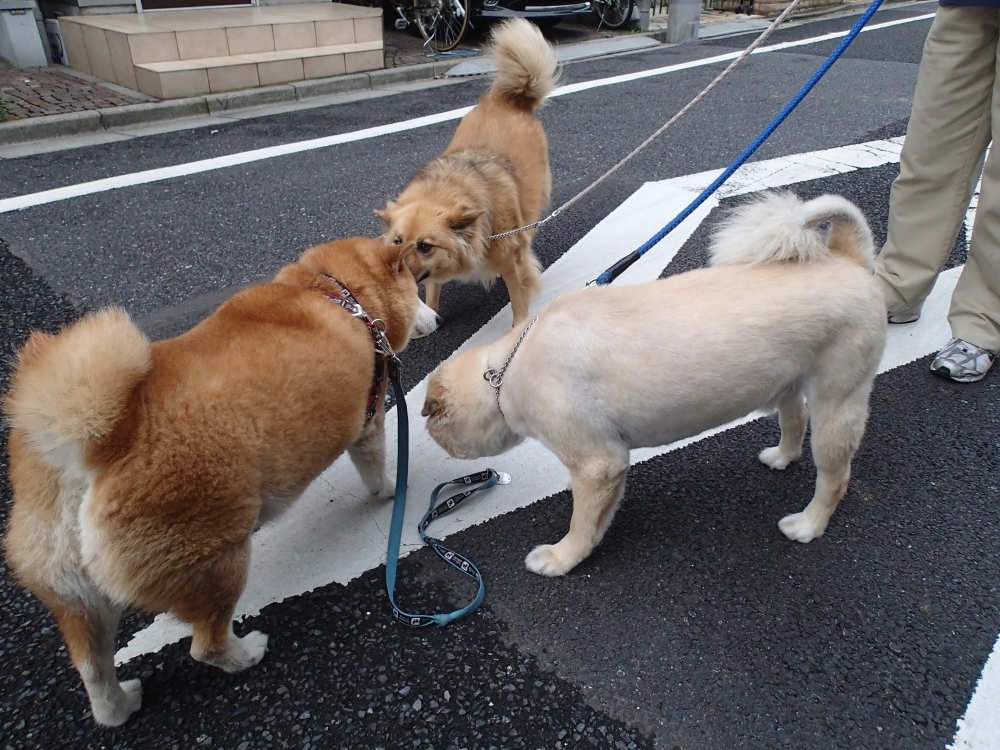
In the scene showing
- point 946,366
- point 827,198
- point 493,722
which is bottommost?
point 493,722

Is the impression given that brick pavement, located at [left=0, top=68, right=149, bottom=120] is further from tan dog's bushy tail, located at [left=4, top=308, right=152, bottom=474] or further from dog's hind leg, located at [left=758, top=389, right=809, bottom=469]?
dog's hind leg, located at [left=758, top=389, right=809, bottom=469]

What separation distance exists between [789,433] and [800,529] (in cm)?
42

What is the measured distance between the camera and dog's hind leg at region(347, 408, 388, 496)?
2.41 meters

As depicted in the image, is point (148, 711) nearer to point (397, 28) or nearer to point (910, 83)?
point (910, 83)

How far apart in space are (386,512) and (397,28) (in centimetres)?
1175

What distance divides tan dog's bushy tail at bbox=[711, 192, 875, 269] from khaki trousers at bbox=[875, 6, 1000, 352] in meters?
1.25

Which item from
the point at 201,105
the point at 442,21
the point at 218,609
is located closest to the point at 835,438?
the point at 218,609

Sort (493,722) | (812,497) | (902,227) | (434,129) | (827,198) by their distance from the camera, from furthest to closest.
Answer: (434,129) < (902,227) < (812,497) < (827,198) < (493,722)

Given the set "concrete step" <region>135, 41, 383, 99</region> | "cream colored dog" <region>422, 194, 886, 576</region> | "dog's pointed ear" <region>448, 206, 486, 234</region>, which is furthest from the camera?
"concrete step" <region>135, 41, 383, 99</region>

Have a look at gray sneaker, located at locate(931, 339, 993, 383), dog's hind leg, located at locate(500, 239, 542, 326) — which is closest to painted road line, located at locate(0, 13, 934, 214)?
dog's hind leg, located at locate(500, 239, 542, 326)

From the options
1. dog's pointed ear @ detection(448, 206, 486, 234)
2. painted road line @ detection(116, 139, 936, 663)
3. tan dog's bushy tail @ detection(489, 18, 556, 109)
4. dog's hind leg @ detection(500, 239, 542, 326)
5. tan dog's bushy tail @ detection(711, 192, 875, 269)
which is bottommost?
painted road line @ detection(116, 139, 936, 663)

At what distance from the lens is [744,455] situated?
2.83 m

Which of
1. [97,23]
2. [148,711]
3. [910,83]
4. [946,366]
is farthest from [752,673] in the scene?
[97,23]

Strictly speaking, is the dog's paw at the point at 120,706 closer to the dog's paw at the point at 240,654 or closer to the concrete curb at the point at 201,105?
the dog's paw at the point at 240,654
